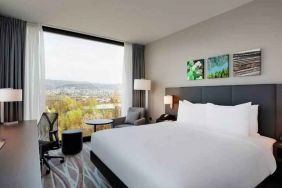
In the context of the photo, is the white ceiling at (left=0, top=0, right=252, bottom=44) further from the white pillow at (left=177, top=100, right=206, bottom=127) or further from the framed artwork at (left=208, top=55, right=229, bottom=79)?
the white pillow at (left=177, top=100, right=206, bottom=127)

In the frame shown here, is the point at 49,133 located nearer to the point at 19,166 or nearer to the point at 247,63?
the point at 19,166

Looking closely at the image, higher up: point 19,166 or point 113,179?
point 19,166

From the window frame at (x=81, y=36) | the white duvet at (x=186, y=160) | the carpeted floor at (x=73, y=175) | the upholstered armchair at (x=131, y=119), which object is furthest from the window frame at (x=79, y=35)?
the white duvet at (x=186, y=160)

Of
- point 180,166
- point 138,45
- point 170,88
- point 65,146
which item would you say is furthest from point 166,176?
point 138,45

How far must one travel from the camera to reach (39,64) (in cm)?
372

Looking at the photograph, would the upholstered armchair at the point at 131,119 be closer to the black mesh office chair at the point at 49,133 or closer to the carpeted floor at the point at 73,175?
the carpeted floor at the point at 73,175

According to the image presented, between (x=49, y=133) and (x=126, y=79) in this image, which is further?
(x=126, y=79)

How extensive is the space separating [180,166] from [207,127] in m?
1.64

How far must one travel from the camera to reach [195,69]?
3697mm

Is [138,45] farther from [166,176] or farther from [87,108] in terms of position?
[166,176]

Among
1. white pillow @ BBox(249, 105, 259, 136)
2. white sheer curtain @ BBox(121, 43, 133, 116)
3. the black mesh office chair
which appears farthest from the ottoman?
white pillow @ BBox(249, 105, 259, 136)

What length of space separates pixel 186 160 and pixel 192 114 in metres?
1.77

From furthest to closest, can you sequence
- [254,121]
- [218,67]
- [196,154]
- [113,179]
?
[218,67], [254,121], [113,179], [196,154]

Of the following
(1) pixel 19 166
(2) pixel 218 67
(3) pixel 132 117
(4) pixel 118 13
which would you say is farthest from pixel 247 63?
(1) pixel 19 166
